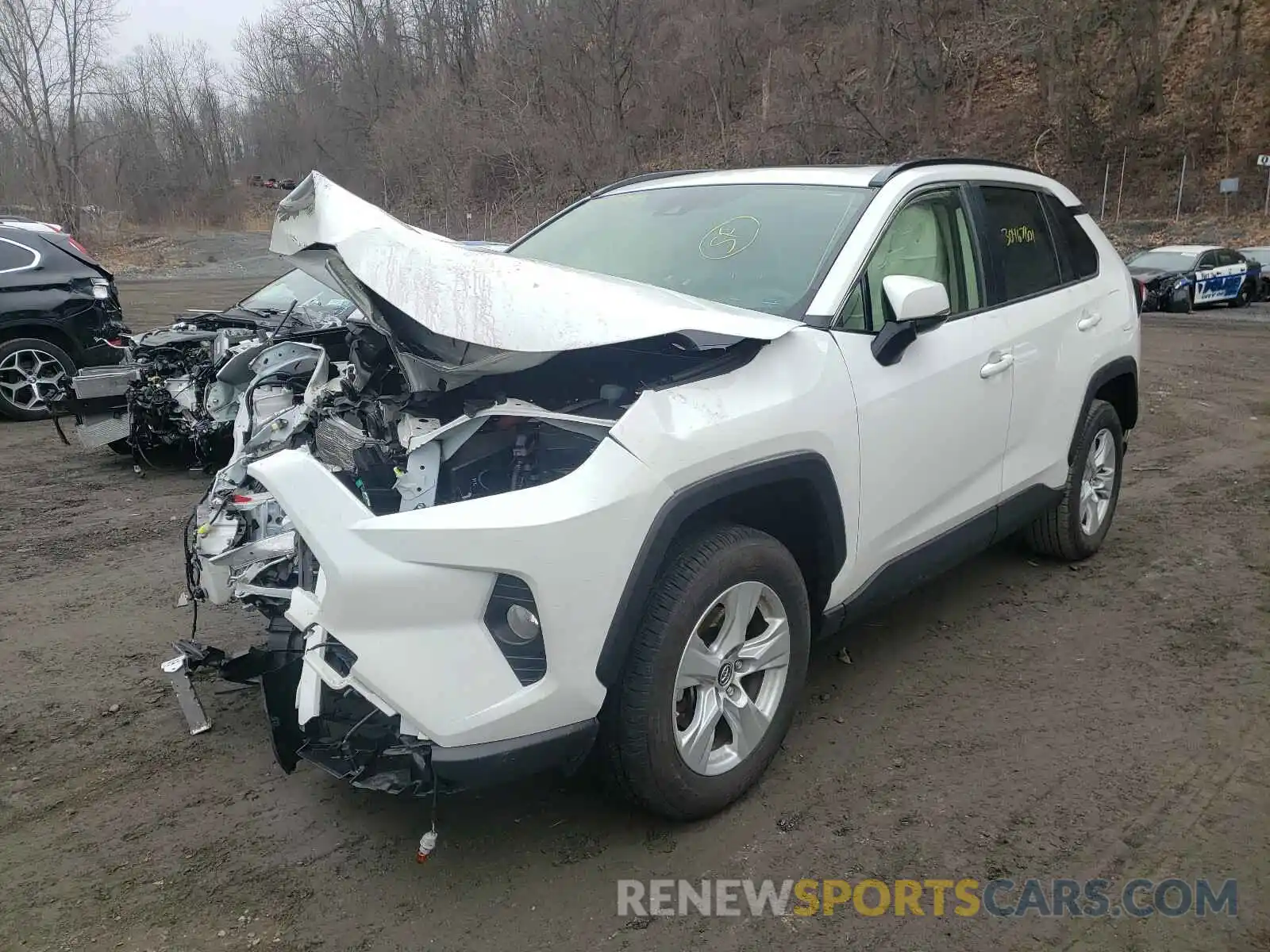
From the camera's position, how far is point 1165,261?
61.7ft

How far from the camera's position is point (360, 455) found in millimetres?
3113

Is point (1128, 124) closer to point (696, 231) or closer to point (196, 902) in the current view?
point (696, 231)

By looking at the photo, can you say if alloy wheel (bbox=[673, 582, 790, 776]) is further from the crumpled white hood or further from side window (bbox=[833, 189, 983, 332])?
side window (bbox=[833, 189, 983, 332])

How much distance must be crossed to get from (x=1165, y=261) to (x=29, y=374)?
1963 cm

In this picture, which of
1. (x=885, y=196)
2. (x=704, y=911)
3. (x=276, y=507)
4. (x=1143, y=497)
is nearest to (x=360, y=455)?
(x=276, y=507)

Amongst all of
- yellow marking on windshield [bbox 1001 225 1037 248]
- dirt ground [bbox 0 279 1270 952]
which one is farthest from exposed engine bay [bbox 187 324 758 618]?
yellow marking on windshield [bbox 1001 225 1037 248]

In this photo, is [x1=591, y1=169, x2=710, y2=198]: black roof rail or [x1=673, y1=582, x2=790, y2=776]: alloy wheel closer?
[x1=673, y1=582, x2=790, y2=776]: alloy wheel

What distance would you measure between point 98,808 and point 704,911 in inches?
77.7

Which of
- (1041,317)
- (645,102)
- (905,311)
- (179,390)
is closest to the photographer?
(905,311)

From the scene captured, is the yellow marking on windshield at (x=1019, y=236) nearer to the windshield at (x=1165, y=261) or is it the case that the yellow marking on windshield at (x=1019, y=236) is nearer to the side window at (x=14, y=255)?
the side window at (x=14, y=255)

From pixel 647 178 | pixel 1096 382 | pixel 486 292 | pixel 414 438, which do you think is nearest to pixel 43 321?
pixel 647 178

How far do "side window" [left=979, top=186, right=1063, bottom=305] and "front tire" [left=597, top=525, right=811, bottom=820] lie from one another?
1.87m

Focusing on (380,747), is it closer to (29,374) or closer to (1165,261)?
(29,374)

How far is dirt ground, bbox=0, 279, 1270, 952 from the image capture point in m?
2.46
